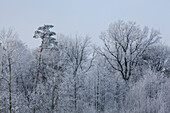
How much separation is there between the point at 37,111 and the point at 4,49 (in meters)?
5.74

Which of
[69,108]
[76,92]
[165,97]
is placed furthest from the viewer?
[76,92]

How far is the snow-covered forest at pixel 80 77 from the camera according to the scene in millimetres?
11089

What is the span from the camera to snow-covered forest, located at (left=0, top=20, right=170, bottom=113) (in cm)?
1109

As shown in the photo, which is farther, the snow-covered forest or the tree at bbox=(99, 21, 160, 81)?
the tree at bbox=(99, 21, 160, 81)

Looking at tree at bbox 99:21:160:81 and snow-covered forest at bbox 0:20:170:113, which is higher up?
tree at bbox 99:21:160:81

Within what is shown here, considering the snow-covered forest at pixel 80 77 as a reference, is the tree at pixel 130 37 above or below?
above

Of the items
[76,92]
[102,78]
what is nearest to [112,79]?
[102,78]

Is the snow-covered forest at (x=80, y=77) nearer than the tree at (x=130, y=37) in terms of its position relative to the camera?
Yes

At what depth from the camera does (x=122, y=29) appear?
912 inches

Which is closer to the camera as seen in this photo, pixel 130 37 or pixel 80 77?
pixel 80 77

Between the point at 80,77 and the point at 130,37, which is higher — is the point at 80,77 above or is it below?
below

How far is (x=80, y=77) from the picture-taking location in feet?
49.2

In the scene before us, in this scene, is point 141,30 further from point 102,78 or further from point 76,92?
point 76,92

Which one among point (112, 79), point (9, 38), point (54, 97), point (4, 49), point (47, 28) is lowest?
point (54, 97)
